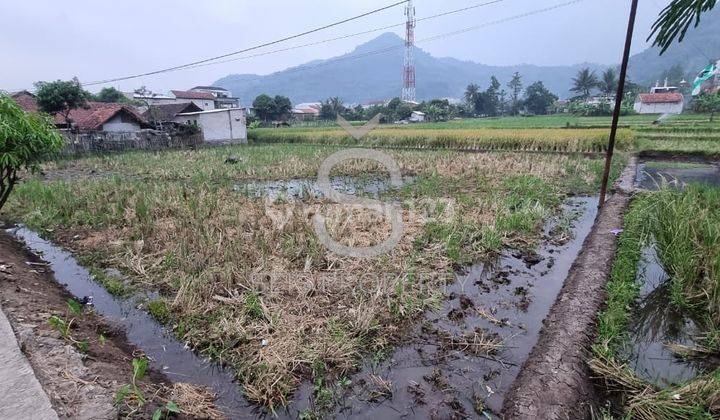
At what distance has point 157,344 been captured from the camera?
160 inches

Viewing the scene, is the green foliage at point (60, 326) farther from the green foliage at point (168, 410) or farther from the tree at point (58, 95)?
the tree at point (58, 95)

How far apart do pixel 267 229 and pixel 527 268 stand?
470 cm

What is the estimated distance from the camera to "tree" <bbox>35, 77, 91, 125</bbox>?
21719 millimetres

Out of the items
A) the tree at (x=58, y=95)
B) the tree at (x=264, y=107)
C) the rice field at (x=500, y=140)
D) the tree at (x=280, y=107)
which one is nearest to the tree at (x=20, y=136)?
the rice field at (x=500, y=140)

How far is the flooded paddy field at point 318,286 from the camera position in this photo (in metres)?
3.39

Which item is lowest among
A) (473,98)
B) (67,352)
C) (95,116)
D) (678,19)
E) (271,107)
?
(67,352)

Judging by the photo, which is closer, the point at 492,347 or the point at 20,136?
the point at 492,347

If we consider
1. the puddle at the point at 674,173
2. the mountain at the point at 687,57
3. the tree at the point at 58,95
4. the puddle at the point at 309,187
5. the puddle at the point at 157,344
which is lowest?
the puddle at the point at 157,344

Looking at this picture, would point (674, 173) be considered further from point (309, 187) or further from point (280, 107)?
point (280, 107)

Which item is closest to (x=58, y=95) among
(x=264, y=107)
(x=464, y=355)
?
(x=464, y=355)

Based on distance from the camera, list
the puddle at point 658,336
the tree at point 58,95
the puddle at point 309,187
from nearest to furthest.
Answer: the puddle at point 658,336, the puddle at point 309,187, the tree at point 58,95

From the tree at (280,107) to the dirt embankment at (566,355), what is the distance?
53.1 metres

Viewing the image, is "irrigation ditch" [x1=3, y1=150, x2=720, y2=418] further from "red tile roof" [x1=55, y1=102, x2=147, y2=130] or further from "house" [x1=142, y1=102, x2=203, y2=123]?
"house" [x1=142, y1=102, x2=203, y2=123]

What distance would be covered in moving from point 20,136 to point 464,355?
7018mm
